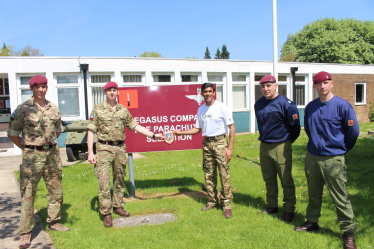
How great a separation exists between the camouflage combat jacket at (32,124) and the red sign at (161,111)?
1903 millimetres

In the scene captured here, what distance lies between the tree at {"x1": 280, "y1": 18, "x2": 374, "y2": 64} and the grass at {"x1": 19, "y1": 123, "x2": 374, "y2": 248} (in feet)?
113

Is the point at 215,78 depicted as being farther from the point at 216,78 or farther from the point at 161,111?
the point at 161,111

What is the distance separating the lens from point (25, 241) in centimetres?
390

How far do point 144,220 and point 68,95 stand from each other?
11086mm

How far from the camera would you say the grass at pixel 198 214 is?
3824 mm

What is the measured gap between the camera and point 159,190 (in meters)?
6.38

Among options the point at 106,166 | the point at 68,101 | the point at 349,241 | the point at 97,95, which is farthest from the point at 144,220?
the point at 68,101

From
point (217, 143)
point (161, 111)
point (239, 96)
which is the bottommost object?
point (217, 143)

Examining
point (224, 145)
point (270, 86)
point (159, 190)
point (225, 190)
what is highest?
point (270, 86)

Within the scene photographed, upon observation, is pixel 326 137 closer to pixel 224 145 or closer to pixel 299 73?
pixel 224 145

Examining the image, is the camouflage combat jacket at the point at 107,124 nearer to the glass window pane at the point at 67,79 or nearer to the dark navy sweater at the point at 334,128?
the dark navy sweater at the point at 334,128

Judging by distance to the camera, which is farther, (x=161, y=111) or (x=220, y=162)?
(x=161, y=111)

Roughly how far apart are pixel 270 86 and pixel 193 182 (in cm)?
341

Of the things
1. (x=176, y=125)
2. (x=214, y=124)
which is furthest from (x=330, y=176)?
(x=176, y=125)
